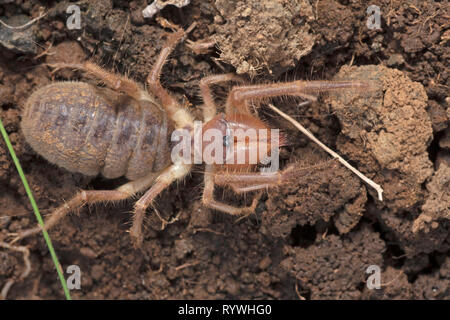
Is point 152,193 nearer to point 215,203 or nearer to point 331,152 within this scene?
point 215,203

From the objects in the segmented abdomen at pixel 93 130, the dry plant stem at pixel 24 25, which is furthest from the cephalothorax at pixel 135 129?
the dry plant stem at pixel 24 25

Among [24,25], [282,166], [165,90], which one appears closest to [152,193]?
[165,90]

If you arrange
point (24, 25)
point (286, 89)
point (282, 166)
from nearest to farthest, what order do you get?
1. point (286, 89)
2. point (24, 25)
3. point (282, 166)

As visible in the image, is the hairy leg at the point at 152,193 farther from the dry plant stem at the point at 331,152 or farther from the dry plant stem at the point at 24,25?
the dry plant stem at the point at 24,25

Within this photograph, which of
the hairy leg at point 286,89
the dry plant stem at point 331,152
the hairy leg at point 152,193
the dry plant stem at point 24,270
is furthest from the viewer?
the dry plant stem at point 24,270

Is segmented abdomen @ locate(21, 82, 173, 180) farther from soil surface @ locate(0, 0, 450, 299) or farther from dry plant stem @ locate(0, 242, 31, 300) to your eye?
dry plant stem @ locate(0, 242, 31, 300)

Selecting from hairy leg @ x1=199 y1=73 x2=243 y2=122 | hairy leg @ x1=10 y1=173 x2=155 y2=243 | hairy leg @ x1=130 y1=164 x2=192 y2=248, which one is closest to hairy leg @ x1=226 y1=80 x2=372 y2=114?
hairy leg @ x1=199 y1=73 x2=243 y2=122
